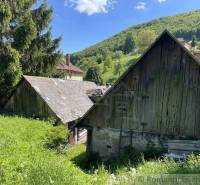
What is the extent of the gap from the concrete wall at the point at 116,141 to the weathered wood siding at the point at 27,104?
4879 mm

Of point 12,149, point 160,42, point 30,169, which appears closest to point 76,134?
point 160,42

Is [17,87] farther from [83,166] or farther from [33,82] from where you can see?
[83,166]

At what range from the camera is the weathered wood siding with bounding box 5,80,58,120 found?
2303cm

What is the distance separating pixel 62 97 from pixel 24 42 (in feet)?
17.6

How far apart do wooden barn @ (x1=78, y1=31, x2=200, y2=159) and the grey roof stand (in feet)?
16.8

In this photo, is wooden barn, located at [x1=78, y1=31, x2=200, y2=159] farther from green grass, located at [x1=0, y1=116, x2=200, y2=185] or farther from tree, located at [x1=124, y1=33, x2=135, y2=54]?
tree, located at [x1=124, y1=33, x2=135, y2=54]

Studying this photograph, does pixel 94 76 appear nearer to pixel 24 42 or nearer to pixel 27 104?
pixel 24 42

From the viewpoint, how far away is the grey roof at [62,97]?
2334 centimetres

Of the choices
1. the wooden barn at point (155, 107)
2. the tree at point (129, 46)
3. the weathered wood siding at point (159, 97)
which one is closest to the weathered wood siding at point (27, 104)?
the wooden barn at point (155, 107)

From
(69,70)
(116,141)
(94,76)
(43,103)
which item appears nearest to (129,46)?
(94,76)

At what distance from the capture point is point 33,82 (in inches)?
936

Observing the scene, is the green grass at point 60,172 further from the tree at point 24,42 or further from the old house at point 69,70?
the old house at point 69,70

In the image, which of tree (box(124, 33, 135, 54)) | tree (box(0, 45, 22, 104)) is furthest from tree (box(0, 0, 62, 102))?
tree (box(124, 33, 135, 54))

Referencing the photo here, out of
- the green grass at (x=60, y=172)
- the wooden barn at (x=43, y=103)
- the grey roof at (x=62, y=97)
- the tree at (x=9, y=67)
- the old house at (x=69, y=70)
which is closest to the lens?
the green grass at (x=60, y=172)
